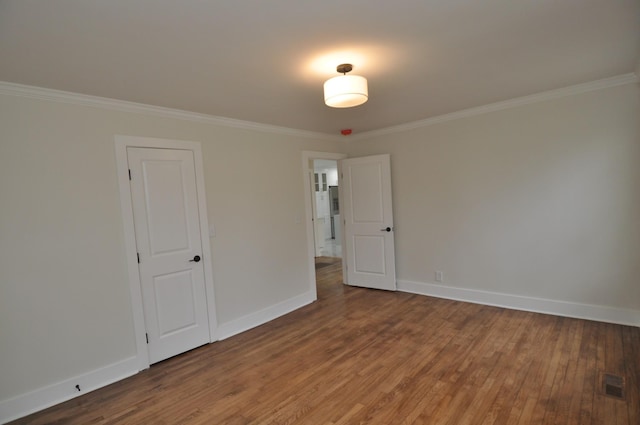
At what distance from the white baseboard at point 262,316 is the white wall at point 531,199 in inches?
63.5

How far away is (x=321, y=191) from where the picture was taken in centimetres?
995

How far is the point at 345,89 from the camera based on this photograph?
7.35 ft

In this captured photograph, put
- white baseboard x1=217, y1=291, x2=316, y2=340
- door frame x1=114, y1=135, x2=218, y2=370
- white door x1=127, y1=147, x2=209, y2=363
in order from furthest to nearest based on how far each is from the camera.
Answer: white baseboard x1=217, y1=291, x2=316, y2=340 → white door x1=127, y1=147, x2=209, y2=363 → door frame x1=114, y1=135, x2=218, y2=370

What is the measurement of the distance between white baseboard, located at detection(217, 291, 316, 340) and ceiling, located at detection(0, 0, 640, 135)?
2.40 m

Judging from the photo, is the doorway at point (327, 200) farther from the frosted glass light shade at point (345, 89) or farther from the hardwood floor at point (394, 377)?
the frosted glass light shade at point (345, 89)

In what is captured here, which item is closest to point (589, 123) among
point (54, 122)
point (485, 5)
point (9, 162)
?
point (485, 5)

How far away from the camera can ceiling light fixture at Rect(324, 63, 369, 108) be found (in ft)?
7.36

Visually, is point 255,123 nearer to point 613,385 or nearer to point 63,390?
point 63,390

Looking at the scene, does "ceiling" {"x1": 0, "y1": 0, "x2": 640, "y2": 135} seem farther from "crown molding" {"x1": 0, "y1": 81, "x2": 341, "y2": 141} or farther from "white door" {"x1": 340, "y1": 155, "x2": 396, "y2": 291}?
"white door" {"x1": 340, "y1": 155, "x2": 396, "y2": 291}

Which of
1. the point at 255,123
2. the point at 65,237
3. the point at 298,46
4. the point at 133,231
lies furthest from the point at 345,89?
the point at 65,237

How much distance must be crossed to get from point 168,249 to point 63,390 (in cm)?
134

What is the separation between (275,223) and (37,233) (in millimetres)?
2359

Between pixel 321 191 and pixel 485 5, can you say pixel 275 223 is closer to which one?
pixel 485 5

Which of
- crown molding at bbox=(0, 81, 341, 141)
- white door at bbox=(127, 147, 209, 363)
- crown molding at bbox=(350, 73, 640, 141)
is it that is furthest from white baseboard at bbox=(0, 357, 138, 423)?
crown molding at bbox=(350, 73, 640, 141)
